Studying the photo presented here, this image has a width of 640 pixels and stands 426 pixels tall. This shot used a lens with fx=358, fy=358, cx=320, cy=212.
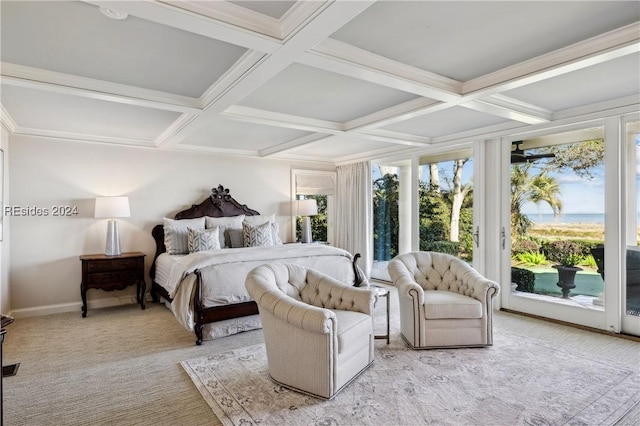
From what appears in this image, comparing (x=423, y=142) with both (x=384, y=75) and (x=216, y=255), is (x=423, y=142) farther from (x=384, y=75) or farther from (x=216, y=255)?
(x=216, y=255)

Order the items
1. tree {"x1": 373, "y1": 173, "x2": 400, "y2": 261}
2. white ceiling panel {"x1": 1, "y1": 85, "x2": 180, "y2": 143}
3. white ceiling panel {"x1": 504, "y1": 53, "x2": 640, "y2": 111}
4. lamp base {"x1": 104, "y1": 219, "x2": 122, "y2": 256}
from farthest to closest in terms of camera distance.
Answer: tree {"x1": 373, "y1": 173, "x2": 400, "y2": 261} < lamp base {"x1": 104, "y1": 219, "x2": 122, "y2": 256} < white ceiling panel {"x1": 1, "y1": 85, "x2": 180, "y2": 143} < white ceiling panel {"x1": 504, "y1": 53, "x2": 640, "y2": 111}

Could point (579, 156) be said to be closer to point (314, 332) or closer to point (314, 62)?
point (314, 62)

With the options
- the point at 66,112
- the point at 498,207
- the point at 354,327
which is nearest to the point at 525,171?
the point at 498,207

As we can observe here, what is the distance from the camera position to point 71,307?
4848 millimetres

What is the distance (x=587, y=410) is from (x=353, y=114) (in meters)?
3.27

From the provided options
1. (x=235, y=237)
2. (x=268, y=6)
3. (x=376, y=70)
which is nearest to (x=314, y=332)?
(x=376, y=70)

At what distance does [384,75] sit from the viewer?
8.65ft

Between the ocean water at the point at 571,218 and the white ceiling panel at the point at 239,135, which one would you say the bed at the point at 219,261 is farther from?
the ocean water at the point at 571,218

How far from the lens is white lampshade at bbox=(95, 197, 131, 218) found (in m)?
4.70

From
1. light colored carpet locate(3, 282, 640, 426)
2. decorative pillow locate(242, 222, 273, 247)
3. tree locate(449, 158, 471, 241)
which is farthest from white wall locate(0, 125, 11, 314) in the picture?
tree locate(449, 158, 471, 241)

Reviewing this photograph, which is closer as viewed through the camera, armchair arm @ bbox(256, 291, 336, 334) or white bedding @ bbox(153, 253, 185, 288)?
armchair arm @ bbox(256, 291, 336, 334)

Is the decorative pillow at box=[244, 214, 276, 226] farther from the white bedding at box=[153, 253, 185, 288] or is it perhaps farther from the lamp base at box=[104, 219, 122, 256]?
the lamp base at box=[104, 219, 122, 256]

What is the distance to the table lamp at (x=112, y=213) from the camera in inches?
185

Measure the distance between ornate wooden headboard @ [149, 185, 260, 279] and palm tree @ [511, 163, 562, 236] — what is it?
4.02m
